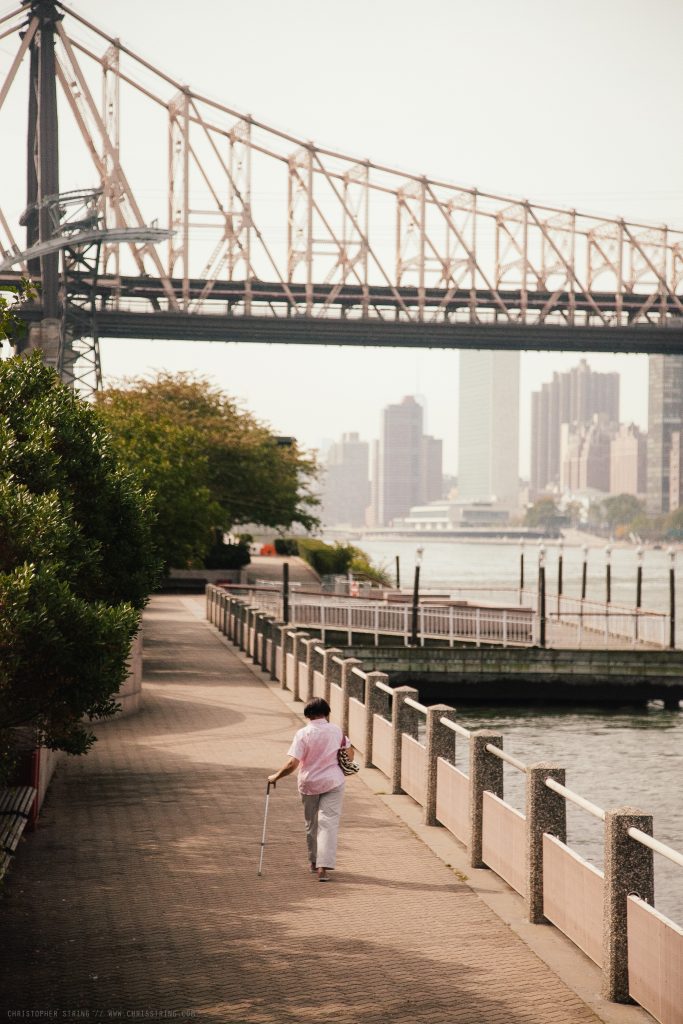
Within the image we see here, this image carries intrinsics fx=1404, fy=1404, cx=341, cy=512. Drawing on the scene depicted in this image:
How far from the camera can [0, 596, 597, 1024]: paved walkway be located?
306 inches

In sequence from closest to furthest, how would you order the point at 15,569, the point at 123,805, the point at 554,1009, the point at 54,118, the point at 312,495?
1. the point at 554,1009
2. the point at 15,569
3. the point at 123,805
4. the point at 312,495
5. the point at 54,118

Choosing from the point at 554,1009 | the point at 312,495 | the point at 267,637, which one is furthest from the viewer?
the point at 312,495

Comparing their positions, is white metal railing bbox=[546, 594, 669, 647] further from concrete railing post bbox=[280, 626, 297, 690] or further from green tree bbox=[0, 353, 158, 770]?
green tree bbox=[0, 353, 158, 770]

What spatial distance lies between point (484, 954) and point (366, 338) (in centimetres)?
9353

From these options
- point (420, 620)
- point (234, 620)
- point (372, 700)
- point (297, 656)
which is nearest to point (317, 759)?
point (372, 700)

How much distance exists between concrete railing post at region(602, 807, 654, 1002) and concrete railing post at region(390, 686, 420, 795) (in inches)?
256

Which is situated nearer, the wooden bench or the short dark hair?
the wooden bench

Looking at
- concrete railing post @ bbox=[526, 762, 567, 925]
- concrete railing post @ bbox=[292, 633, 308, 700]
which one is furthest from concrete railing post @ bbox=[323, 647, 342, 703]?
concrete railing post @ bbox=[526, 762, 567, 925]

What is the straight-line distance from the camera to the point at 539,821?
9453 millimetres

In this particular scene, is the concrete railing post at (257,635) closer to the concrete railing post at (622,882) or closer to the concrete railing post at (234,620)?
the concrete railing post at (234,620)

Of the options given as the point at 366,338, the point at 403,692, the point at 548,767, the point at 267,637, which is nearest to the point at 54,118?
the point at 366,338

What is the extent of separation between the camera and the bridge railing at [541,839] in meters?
7.61

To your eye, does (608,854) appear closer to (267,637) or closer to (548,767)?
(548,767)

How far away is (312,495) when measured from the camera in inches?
2749
